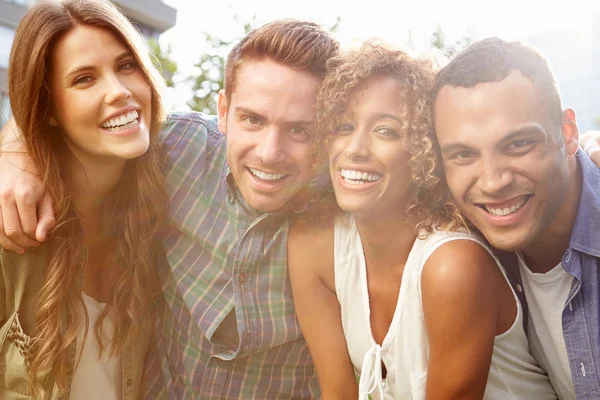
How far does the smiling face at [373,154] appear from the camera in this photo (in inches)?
57.9

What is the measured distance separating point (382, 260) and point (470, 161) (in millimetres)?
377

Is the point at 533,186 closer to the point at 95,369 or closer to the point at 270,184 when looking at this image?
the point at 270,184

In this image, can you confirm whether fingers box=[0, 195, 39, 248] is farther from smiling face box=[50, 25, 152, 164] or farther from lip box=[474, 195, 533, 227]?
lip box=[474, 195, 533, 227]

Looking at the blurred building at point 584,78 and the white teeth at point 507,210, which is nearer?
the white teeth at point 507,210

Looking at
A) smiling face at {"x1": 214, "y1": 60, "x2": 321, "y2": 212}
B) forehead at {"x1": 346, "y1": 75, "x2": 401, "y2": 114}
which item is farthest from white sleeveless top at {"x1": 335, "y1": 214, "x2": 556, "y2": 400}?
smiling face at {"x1": 214, "y1": 60, "x2": 321, "y2": 212}

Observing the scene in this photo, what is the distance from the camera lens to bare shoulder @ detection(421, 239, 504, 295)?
53.9 inches

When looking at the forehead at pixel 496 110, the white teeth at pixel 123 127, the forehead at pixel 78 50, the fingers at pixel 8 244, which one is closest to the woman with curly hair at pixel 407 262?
the forehead at pixel 496 110

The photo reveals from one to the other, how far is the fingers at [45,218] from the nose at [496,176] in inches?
47.9

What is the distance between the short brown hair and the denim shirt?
834mm

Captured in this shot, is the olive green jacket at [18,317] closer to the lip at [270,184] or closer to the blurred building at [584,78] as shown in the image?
the lip at [270,184]

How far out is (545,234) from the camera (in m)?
1.45

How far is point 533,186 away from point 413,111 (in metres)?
0.35

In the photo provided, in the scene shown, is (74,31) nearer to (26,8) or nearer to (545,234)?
(26,8)

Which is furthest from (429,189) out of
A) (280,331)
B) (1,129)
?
(1,129)
